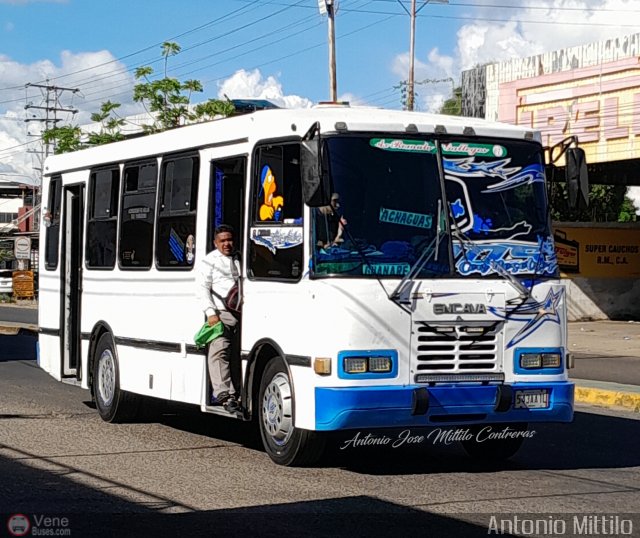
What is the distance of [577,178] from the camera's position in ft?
33.3

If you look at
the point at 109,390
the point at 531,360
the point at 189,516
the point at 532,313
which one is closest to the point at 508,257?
the point at 532,313

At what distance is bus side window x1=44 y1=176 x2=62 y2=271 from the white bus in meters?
3.85

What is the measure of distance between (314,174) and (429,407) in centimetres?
192

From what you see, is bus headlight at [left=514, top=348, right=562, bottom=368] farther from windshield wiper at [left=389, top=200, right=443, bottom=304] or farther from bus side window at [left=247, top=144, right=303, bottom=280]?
bus side window at [left=247, top=144, right=303, bottom=280]

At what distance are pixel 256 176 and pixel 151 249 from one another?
7.54 ft

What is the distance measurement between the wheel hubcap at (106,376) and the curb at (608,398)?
20.4ft

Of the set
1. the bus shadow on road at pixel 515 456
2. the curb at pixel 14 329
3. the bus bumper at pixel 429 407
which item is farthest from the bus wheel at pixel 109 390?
the curb at pixel 14 329

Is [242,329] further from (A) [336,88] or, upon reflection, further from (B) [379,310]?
(A) [336,88]

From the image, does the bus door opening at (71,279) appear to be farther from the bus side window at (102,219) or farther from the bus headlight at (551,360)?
the bus headlight at (551,360)

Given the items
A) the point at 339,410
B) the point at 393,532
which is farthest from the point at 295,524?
the point at 339,410

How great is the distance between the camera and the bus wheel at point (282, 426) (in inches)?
372

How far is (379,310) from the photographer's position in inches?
363

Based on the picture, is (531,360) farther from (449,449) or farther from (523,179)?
(449,449)

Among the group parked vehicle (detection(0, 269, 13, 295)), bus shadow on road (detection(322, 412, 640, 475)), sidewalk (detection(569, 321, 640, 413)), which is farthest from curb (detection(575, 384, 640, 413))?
parked vehicle (detection(0, 269, 13, 295))
